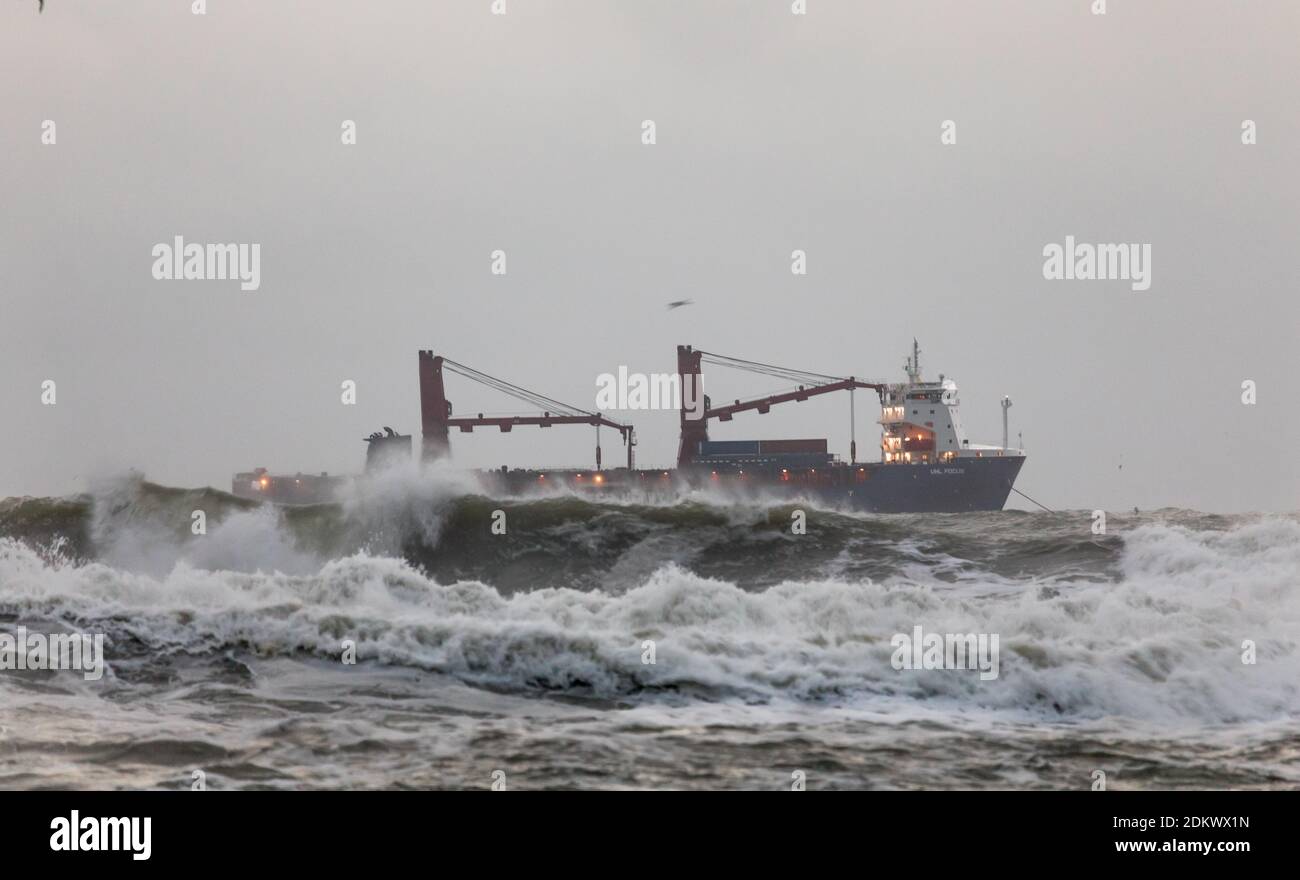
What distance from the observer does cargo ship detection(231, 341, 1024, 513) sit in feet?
209

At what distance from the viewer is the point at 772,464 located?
2537 inches

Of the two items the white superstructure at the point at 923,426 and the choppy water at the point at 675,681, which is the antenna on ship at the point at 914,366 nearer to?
the white superstructure at the point at 923,426

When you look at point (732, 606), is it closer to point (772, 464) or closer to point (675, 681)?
point (675, 681)

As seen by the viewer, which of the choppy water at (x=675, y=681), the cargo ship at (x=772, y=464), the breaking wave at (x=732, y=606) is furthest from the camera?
the cargo ship at (x=772, y=464)

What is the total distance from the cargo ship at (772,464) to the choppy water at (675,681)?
42007 millimetres

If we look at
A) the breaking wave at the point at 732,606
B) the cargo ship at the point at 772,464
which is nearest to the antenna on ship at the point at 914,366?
the cargo ship at the point at 772,464

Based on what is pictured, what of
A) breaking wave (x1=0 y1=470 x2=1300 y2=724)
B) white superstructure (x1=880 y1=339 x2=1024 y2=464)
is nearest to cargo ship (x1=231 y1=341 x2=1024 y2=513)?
white superstructure (x1=880 y1=339 x2=1024 y2=464)

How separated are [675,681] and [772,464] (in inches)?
2098

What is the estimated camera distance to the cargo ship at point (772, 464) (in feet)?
209

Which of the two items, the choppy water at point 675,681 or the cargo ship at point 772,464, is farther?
the cargo ship at point 772,464

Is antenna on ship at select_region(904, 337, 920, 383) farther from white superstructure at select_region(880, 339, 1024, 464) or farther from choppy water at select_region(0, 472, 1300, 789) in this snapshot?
choppy water at select_region(0, 472, 1300, 789)

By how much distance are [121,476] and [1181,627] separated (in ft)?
88.8

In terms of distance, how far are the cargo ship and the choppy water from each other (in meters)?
42.0
